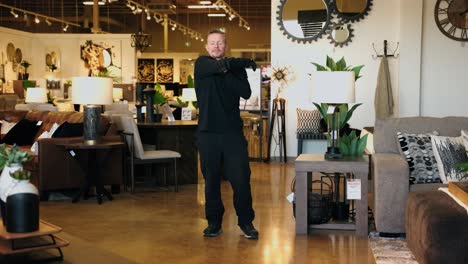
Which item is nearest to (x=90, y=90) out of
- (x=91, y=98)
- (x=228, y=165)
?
(x=91, y=98)

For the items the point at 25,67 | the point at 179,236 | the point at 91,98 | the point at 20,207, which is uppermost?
the point at 25,67

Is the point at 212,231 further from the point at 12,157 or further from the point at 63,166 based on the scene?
the point at 63,166

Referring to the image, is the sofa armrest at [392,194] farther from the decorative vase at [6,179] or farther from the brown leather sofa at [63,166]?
the brown leather sofa at [63,166]

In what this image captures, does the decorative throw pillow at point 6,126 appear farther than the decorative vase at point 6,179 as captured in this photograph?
Yes

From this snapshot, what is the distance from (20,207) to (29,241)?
328 mm

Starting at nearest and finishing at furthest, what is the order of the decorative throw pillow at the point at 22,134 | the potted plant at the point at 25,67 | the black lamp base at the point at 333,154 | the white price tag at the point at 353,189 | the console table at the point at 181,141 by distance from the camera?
the white price tag at the point at 353,189, the black lamp base at the point at 333,154, the console table at the point at 181,141, the decorative throw pillow at the point at 22,134, the potted plant at the point at 25,67

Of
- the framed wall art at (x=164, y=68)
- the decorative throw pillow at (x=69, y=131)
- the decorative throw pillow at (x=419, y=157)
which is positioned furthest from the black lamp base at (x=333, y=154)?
the framed wall art at (x=164, y=68)

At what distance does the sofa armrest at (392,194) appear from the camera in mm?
5418

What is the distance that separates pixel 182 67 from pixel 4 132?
13116mm

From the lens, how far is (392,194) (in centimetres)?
543

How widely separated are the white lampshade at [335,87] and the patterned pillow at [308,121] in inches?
195

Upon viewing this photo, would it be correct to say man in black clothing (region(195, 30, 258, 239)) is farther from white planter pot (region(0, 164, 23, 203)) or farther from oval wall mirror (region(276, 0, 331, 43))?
oval wall mirror (region(276, 0, 331, 43))

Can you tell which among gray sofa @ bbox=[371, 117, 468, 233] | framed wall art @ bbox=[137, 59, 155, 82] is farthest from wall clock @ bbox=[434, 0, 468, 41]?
framed wall art @ bbox=[137, 59, 155, 82]

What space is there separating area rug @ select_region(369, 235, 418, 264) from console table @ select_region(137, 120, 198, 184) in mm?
3511
